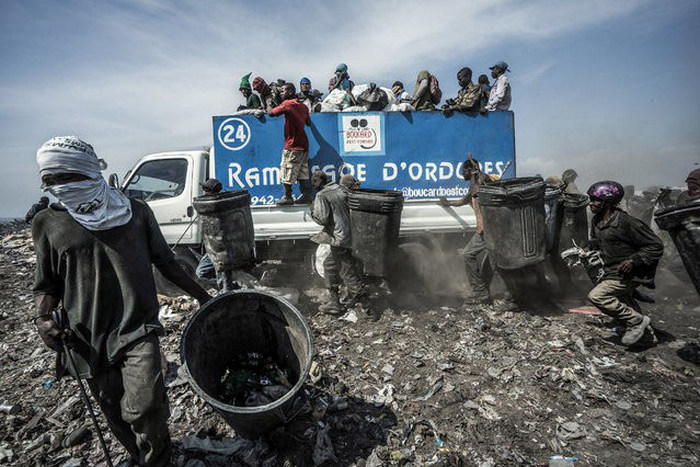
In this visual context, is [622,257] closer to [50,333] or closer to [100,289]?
[100,289]

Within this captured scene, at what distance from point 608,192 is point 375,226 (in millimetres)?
2707

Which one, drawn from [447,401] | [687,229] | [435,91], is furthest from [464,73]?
[447,401]

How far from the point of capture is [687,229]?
3.08m

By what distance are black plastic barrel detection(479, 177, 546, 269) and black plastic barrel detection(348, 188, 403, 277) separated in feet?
3.83

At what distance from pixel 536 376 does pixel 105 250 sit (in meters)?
3.79

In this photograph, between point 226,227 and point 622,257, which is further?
point 226,227

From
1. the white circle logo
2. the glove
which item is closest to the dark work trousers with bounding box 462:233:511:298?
the white circle logo

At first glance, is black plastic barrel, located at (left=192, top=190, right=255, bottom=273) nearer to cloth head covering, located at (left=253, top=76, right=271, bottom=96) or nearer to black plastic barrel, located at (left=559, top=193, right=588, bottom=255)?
cloth head covering, located at (left=253, top=76, right=271, bottom=96)

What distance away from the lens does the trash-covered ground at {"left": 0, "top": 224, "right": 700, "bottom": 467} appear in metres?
2.68

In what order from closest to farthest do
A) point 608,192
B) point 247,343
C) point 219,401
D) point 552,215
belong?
point 219,401 < point 247,343 < point 608,192 < point 552,215

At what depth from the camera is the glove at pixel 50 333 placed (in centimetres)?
193

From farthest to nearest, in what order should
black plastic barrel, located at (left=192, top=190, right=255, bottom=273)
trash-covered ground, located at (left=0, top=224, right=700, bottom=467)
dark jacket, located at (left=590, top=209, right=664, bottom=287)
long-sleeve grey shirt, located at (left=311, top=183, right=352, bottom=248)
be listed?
long-sleeve grey shirt, located at (left=311, top=183, right=352, bottom=248), black plastic barrel, located at (left=192, top=190, right=255, bottom=273), dark jacket, located at (left=590, top=209, right=664, bottom=287), trash-covered ground, located at (left=0, top=224, right=700, bottom=467)

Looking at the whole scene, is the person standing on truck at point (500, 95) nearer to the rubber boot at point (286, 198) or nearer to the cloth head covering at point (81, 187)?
the rubber boot at point (286, 198)

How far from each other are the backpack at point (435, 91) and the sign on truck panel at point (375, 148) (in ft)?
3.04
